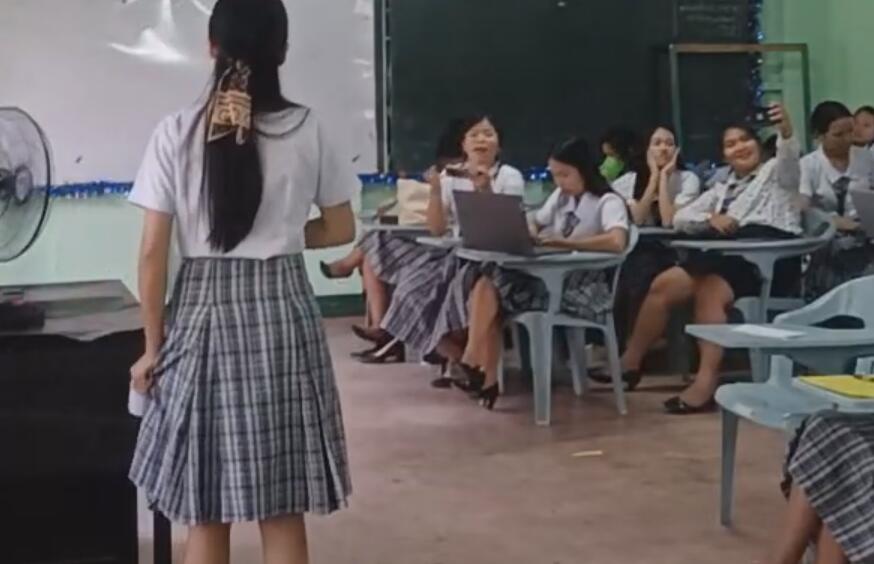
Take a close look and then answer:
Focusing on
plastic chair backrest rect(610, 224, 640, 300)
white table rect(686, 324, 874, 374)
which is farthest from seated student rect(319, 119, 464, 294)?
white table rect(686, 324, 874, 374)

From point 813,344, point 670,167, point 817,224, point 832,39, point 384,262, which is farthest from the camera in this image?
point 832,39

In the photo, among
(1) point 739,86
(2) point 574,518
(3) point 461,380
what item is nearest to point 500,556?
(2) point 574,518

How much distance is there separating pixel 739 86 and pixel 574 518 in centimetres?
490

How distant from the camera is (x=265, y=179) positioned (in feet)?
7.54

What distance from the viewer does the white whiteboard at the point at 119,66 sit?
703cm

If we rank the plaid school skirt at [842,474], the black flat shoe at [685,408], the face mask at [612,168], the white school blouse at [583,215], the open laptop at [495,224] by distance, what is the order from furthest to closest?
the face mask at [612,168], the white school blouse at [583,215], the black flat shoe at [685,408], the open laptop at [495,224], the plaid school skirt at [842,474]

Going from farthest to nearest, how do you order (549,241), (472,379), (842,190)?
(842,190) < (472,379) < (549,241)

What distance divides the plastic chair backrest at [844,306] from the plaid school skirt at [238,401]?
1.66m

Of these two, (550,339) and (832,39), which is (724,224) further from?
(832,39)

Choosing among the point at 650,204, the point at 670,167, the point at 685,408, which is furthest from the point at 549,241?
the point at 670,167

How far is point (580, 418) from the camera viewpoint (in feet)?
16.5

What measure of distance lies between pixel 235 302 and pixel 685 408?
311cm

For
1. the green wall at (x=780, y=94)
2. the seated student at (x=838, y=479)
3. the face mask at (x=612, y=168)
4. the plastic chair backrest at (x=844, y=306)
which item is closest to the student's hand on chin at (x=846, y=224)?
the face mask at (x=612, y=168)

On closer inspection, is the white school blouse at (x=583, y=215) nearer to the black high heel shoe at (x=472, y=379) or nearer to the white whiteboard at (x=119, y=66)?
the black high heel shoe at (x=472, y=379)
